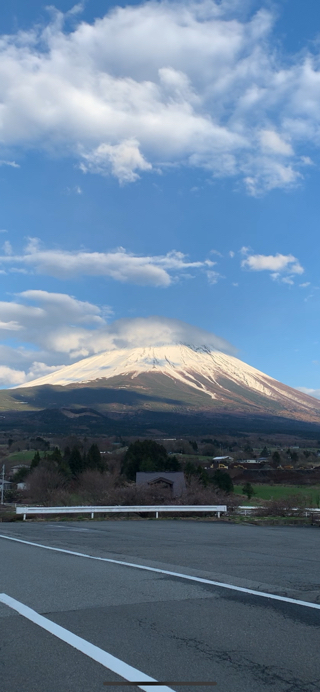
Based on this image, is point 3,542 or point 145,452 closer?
point 3,542

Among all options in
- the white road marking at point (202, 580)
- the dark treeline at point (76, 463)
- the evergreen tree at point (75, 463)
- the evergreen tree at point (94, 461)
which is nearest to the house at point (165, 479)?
the dark treeline at point (76, 463)

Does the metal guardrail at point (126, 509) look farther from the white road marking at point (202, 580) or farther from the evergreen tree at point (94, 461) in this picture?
the evergreen tree at point (94, 461)

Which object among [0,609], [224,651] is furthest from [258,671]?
[0,609]

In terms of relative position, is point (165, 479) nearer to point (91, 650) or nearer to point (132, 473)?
point (132, 473)

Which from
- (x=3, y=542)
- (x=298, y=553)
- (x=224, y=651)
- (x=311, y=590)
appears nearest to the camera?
(x=224, y=651)

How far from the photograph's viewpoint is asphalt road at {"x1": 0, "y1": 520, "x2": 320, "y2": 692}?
4754 mm

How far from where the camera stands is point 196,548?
46.0 ft

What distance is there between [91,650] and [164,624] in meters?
1.18

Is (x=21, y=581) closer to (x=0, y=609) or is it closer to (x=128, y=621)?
(x=0, y=609)

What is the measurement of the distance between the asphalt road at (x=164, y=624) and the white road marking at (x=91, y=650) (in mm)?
31

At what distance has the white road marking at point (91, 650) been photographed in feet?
15.2

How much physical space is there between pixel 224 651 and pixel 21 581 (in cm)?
480

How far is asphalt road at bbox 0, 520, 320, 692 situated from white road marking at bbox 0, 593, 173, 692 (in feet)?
0.10

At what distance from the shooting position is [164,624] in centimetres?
625
